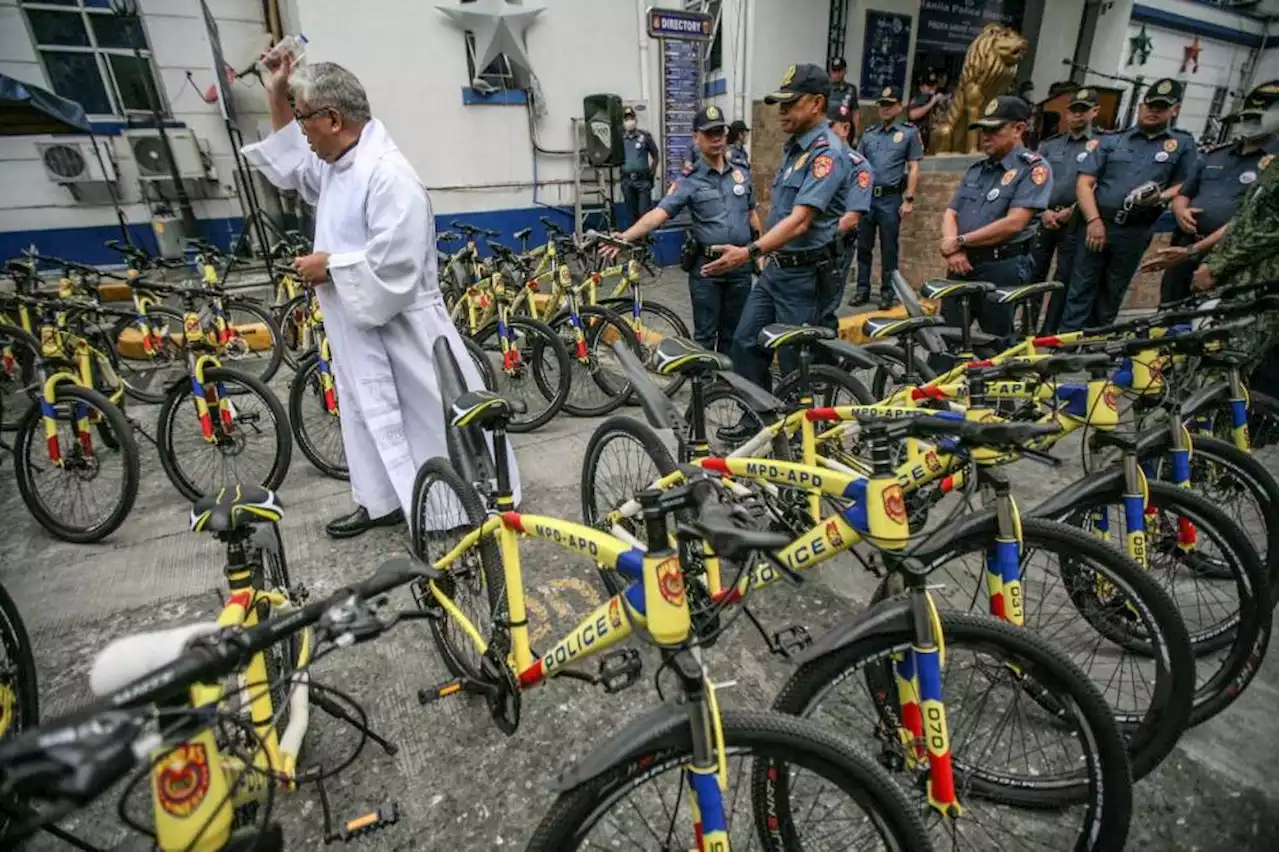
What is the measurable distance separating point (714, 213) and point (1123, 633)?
136 inches

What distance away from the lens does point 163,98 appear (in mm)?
8414

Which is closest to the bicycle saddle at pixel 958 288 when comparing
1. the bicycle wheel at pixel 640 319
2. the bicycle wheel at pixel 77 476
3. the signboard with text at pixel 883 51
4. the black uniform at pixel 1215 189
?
the black uniform at pixel 1215 189

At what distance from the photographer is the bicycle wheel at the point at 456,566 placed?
2102 millimetres

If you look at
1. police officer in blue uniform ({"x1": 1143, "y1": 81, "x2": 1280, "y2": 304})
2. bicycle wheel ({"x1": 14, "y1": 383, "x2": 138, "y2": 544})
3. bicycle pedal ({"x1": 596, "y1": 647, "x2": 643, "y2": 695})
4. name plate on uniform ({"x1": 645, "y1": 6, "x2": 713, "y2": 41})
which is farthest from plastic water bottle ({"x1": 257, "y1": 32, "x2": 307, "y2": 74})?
name plate on uniform ({"x1": 645, "y1": 6, "x2": 713, "y2": 41})

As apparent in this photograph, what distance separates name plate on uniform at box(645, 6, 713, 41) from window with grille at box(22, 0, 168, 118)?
249 inches

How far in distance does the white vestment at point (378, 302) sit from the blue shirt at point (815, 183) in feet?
6.61

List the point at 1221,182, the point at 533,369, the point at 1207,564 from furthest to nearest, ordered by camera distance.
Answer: the point at 533,369
the point at 1221,182
the point at 1207,564

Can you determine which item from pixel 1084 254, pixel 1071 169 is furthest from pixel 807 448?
pixel 1071 169

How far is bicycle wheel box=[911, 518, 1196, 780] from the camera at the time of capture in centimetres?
177

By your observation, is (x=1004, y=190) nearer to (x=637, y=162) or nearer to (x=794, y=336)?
(x=794, y=336)

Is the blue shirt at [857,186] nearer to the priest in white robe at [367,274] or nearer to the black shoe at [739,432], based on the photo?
the black shoe at [739,432]

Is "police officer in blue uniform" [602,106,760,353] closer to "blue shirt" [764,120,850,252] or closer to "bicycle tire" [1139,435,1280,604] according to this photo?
"blue shirt" [764,120,850,252]

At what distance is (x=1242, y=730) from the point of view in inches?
85.7

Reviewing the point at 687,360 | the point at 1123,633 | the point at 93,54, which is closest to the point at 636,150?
the point at 93,54
